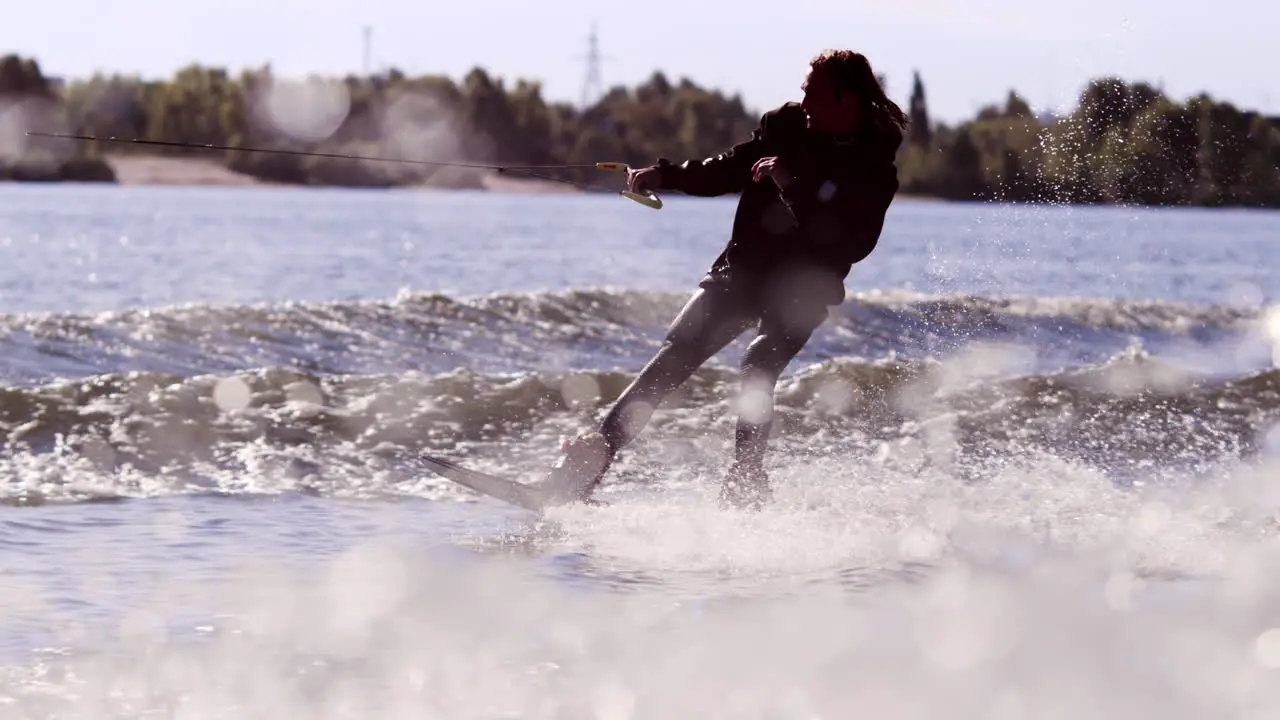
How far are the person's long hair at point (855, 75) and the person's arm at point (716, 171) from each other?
1.32ft

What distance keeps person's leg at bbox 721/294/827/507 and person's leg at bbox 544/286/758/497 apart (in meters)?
0.13

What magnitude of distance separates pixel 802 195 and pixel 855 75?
553mm

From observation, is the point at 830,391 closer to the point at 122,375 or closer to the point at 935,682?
the point at 122,375

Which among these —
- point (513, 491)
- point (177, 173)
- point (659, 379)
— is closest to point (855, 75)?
point (659, 379)

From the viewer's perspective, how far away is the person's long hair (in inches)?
274

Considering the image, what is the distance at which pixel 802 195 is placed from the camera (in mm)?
7156

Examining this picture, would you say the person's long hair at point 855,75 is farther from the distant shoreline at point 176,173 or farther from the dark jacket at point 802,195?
the distant shoreline at point 176,173

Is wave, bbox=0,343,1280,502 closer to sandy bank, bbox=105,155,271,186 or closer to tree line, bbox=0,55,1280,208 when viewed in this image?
tree line, bbox=0,55,1280,208

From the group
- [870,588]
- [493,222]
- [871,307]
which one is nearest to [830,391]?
[870,588]

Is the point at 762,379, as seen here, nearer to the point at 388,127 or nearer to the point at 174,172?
the point at 174,172

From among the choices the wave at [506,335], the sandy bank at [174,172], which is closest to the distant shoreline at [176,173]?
the sandy bank at [174,172]

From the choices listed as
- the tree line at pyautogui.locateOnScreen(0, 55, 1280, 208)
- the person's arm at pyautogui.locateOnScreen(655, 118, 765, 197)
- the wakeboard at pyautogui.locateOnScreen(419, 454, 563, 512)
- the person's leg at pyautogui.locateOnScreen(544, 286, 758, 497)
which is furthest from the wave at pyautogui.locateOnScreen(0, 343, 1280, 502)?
the tree line at pyautogui.locateOnScreen(0, 55, 1280, 208)

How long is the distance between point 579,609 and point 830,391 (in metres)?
6.88

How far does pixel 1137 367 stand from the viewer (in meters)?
14.4
